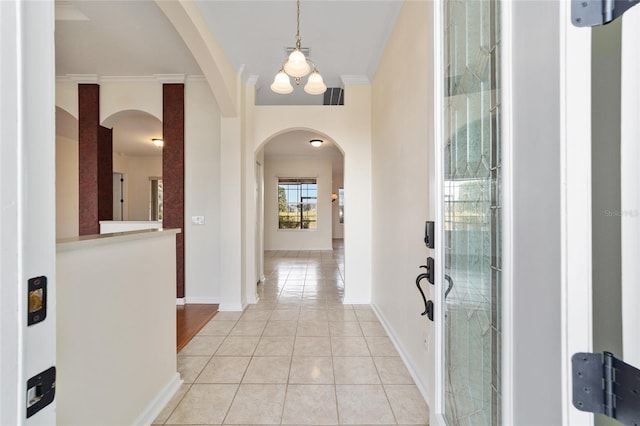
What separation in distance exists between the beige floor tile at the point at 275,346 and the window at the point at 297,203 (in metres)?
6.51

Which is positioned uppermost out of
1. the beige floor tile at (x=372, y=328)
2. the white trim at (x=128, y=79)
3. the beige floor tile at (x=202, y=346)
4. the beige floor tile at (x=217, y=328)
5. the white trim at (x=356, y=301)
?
the white trim at (x=128, y=79)

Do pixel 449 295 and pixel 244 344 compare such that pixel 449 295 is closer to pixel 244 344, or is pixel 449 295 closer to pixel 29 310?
pixel 29 310

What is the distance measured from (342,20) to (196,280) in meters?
3.69

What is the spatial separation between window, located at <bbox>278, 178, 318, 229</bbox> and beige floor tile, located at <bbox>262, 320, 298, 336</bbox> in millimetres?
6126

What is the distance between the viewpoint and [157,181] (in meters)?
8.90

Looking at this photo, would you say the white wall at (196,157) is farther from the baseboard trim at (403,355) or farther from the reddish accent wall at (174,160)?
the baseboard trim at (403,355)

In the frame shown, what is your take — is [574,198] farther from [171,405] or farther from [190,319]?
[190,319]

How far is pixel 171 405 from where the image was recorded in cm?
188

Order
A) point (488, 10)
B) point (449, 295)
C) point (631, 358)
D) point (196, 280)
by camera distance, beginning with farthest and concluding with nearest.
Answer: point (196, 280) < point (449, 295) < point (488, 10) < point (631, 358)

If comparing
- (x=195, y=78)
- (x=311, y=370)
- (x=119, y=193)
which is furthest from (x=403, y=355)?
(x=119, y=193)

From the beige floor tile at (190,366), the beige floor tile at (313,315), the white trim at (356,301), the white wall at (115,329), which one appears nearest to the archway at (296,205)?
the white trim at (356,301)

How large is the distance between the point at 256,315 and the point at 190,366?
3.90 feet

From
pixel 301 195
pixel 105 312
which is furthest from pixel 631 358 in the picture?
pixel 301 195

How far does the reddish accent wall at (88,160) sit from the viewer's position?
3887 mm
